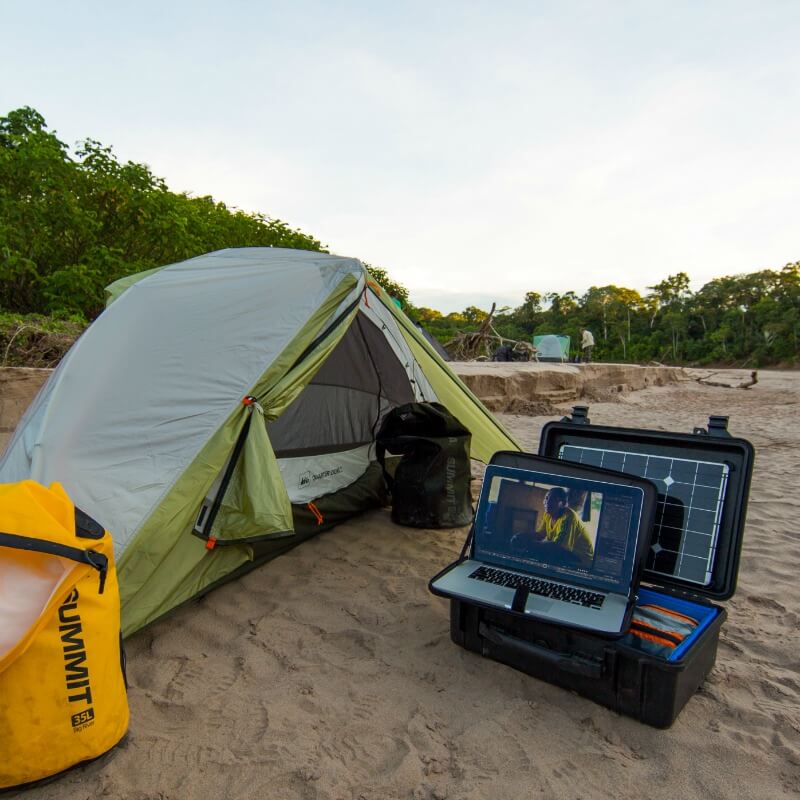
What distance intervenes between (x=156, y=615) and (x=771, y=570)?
3.08 meters

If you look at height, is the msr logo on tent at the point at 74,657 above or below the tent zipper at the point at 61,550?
below

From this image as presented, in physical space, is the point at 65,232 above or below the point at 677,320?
below

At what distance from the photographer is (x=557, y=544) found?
214 cm

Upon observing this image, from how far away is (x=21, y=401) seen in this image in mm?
5855

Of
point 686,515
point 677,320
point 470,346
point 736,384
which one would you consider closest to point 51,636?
point 686,515

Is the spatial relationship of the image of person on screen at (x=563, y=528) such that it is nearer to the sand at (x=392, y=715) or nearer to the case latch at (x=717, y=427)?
the sand at (x=392, y=715)

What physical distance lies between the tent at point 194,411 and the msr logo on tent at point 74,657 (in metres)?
0.64

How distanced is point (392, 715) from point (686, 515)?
130cm

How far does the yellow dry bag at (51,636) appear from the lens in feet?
4.61

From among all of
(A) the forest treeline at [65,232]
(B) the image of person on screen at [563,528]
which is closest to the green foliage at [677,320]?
(A) the forest treeline at [65,232]

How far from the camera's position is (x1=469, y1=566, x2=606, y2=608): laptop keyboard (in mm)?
1977

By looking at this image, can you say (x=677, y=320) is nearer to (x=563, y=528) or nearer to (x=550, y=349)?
→ (x=550, y=349)

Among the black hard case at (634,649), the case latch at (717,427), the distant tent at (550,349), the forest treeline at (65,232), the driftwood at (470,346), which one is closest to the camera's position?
the black hard case at (634,649)

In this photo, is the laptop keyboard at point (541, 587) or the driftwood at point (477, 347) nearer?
the laptop keyboard at point (541, 587)
